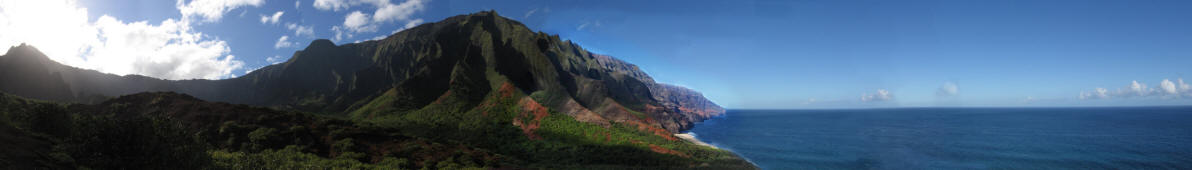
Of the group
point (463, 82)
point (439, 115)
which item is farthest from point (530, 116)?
point (463, 82)

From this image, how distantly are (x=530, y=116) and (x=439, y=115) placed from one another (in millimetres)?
34944

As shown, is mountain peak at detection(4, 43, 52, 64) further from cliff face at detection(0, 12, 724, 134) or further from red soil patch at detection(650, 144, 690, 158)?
red soil patch at detection(650, 144, 690, 158)

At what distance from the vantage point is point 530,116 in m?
113

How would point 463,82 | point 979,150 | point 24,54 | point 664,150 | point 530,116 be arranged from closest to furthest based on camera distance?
1. point 664,150
2. point 979,150
3. point 530,116
4. point 24,54
5. point 463,82

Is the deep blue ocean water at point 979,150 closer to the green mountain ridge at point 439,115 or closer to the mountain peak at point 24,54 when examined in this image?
the green mountain ridge at point 439,115

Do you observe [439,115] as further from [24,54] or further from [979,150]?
[979,150]

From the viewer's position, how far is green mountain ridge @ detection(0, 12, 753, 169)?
191 feet

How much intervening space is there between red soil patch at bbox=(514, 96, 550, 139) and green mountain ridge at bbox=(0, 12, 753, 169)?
41 centimetres

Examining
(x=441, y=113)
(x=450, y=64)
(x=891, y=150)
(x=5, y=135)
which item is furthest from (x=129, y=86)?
(x=891, y=150)

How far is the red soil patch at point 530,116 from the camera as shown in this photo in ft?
352

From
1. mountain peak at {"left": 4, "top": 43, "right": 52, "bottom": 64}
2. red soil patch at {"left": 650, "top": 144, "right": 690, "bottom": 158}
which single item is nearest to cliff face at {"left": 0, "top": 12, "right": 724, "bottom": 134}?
mountain peak at {"left": 4, "top": 43, "right": 52, "bottom": 64}

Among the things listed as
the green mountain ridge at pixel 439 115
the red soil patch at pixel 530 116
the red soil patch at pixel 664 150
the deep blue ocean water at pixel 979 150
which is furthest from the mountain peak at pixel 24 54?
the deep blue ocean water at pixel 979 150

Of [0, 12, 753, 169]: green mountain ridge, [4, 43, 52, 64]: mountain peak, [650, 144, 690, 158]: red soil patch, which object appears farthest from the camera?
[4, 43, 52, 64]: mountain peak

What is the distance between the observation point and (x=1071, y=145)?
359ft
